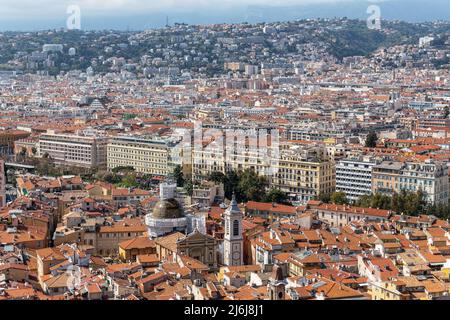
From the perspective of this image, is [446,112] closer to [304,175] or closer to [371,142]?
[371,142]

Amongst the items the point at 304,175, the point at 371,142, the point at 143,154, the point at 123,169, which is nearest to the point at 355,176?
the point at 304,175

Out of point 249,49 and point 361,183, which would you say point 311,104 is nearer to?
point 361,183

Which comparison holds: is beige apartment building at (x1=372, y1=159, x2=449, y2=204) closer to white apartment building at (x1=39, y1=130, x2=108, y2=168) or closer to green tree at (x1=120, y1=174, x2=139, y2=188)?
green tree at (x1=120, y1=174, x2=139, y2=188)

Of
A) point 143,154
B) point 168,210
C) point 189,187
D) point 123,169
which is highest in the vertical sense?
point 168,210

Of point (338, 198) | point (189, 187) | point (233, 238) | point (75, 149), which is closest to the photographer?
point (233, 238)

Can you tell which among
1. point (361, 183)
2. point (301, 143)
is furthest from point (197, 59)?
point (361, 183)

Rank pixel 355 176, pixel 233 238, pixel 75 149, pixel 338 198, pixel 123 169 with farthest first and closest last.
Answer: pixel 75 149 < pixel 123 169 < pixel 355 176 < pixel 338 198 < pixel 233 238

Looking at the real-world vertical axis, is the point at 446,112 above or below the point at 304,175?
above
